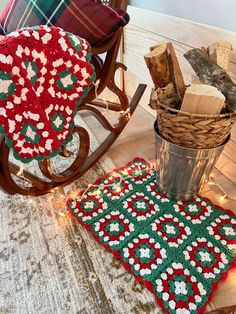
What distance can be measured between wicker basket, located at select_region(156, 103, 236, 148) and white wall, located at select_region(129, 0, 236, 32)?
1.26 feet

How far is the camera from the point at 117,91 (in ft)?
3.41

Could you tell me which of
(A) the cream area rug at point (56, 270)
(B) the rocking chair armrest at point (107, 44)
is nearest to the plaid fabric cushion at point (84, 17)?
(B) the rocking chair armrest at point (107, 44)

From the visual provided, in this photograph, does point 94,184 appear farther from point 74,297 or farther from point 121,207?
point 74,297

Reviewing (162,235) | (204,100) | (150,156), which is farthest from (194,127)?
(150,156)

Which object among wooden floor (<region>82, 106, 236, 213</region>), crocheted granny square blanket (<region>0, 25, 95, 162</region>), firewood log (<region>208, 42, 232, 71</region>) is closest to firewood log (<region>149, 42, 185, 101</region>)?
firewood log (<region>208, 42, 232, 71</region>)

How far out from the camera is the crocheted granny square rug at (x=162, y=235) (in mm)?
667

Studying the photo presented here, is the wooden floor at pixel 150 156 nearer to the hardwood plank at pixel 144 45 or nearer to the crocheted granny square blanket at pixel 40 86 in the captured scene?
the hardwood plank at pixel 144 45

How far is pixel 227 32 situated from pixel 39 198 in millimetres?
884

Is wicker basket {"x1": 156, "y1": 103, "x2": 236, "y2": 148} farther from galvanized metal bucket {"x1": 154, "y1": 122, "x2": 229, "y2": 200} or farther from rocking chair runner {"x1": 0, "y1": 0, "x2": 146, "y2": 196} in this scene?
rocking chair runner {"x1": 0, "y1": 0, "x2": 146, "y2": 196}

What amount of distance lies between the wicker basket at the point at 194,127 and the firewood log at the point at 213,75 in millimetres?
59

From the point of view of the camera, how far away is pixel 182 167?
2.63 ft

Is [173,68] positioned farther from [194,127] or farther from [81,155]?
Result: [81,155]

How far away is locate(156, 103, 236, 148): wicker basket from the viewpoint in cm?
66

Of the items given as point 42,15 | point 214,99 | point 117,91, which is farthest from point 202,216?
point 42,15
